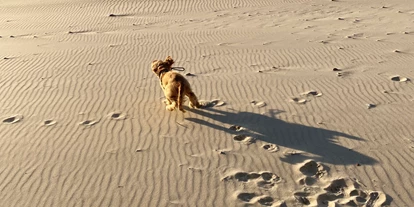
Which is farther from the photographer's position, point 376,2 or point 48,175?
point 376,2

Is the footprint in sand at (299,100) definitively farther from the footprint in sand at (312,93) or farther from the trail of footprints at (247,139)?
the trail of footprints at (247,139)

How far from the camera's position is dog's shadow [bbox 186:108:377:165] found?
600 centimetres

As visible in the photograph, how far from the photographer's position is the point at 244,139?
21.5ft

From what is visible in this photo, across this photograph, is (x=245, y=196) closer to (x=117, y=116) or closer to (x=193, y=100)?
(x=193, y=100)

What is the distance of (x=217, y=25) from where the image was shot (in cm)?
1503

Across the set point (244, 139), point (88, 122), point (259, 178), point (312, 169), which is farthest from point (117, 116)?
point (312, 169)

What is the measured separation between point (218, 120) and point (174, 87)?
2.63 feet

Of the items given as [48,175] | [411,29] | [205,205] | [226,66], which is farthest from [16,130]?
[411,29]

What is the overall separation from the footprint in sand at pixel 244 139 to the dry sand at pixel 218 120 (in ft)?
0.11

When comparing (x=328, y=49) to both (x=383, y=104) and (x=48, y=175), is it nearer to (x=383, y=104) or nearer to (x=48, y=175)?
(x=383, y=104)

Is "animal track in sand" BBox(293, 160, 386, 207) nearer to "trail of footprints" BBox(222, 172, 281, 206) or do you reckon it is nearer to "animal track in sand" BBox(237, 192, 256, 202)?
"trail of footprints" BBox(222, 172, 281, 206)

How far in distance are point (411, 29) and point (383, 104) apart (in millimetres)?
6153

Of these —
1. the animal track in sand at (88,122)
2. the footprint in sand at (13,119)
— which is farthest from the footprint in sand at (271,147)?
the footprint in sand at (13,119)

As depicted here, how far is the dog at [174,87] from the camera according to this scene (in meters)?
7.01
